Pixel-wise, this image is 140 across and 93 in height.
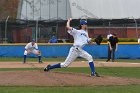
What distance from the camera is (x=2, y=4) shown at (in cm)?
5794

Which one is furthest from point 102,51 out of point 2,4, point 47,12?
point 2,4

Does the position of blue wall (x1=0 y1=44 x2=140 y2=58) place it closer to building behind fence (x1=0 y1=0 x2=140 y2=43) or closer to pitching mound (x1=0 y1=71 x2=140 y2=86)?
building behind fence (x1=0 y1=0 x2=140 y2=43)

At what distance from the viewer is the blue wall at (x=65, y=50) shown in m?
33.5

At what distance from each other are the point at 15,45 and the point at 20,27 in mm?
5981

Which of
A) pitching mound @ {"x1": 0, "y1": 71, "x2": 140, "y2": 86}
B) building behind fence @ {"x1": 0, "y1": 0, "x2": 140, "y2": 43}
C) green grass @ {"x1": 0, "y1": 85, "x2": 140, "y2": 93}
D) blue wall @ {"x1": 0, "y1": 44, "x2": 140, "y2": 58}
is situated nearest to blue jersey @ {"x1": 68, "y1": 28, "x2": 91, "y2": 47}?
pitching mound @ {"x1": 0, "y1": 71, "x2": 140, "y2": 86}

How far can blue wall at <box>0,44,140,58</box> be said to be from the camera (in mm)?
33531

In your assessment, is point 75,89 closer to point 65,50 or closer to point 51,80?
point 51,80

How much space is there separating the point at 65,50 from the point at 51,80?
21.2 metres

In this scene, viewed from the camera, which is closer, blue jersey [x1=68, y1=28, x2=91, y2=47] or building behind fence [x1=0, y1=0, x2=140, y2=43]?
blue jersey [x1=68, y1=28, x2=91, y2=47]

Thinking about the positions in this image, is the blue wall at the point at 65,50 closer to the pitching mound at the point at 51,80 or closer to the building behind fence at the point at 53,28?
the building behind fence at the point at 53,28

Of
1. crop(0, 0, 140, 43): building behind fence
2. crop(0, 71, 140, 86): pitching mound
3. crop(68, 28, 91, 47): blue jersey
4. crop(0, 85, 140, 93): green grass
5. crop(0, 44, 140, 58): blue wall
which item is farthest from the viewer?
crop(0, 0, 140, 43): building behind fence

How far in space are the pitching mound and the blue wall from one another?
19.7 metres

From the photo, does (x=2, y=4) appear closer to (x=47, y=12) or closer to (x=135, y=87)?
(x=47, y=12)

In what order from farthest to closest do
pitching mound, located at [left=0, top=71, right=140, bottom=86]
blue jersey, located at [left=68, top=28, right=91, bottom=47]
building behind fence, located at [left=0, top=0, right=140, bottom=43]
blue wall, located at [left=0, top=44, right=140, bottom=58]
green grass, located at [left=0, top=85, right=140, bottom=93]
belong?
building behind fence, located at [left=0, top=0, right=140, bottom=43]
blue wall, located at [left=0, top=44, right=140, bottom=58]
blue jersey, located at [left=68, top=28, right=91, bottom=47]
pitching mound, located at [left=0, top=71, right=140, bottom=86]
green grass, located at [left=0, top=85, right=140, bottom=93]
